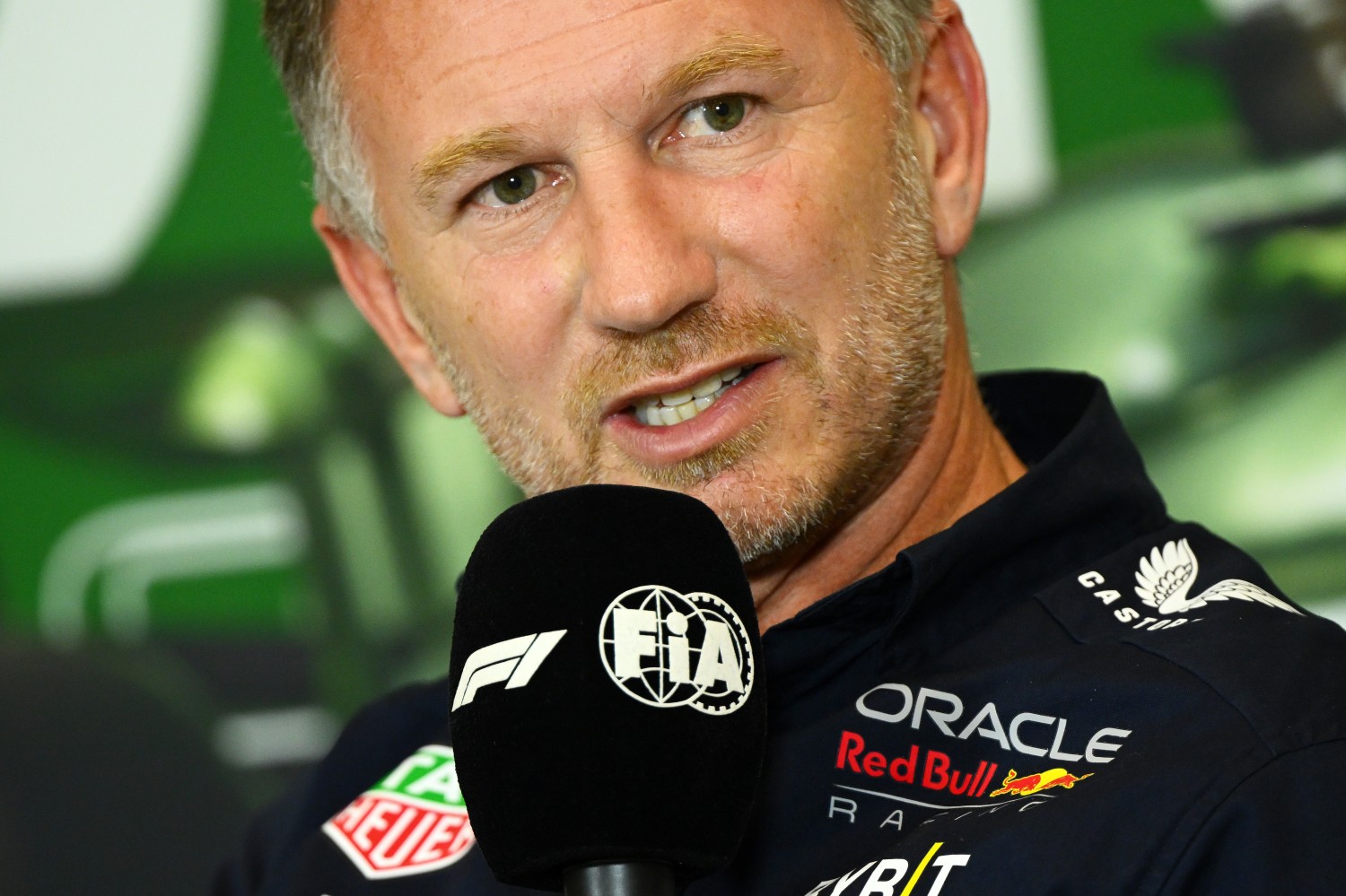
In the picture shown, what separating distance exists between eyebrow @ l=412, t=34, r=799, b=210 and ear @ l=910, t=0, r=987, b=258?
0.62 feet

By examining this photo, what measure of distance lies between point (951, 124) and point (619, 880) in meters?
0.85

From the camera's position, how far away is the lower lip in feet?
3.85

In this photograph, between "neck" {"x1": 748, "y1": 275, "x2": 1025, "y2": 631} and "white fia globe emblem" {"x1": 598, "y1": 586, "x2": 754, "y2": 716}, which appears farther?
"neck" {"x1": 748, "y1": 275, "x2": 1025, "y2": 631}

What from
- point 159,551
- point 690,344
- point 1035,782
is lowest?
point 159,551

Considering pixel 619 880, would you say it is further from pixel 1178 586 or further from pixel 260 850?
pixel 260 850

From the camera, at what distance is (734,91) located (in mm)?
1192

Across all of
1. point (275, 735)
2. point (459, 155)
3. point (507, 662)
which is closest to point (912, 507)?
point (459, 155)

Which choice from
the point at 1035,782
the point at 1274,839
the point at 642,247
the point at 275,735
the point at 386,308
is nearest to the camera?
the point at 1274,839

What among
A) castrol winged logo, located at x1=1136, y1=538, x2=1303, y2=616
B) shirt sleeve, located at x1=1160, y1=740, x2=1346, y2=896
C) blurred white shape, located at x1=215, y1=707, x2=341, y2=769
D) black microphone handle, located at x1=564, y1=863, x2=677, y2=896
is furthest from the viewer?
blurred white shape, located at x1=215, y1=707, x2=341, y2=769

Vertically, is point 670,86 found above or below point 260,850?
above

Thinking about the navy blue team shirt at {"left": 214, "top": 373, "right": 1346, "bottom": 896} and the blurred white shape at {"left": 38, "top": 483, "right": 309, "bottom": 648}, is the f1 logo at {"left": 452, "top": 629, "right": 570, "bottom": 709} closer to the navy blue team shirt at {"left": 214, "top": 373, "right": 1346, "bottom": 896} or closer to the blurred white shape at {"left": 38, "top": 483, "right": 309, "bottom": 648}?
the navy blue team shirt at {"left": 214, "top": 373, "right": 1346, "bottom": 896}

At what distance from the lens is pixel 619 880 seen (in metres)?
0.74

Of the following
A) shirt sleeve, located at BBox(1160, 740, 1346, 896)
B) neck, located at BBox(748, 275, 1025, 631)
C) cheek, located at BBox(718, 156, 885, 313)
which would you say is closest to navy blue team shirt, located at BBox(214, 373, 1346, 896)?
shirt sleeve, located at BBox(1160, 740, 1346, 896)

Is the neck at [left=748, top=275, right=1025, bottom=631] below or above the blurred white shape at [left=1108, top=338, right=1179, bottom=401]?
above
